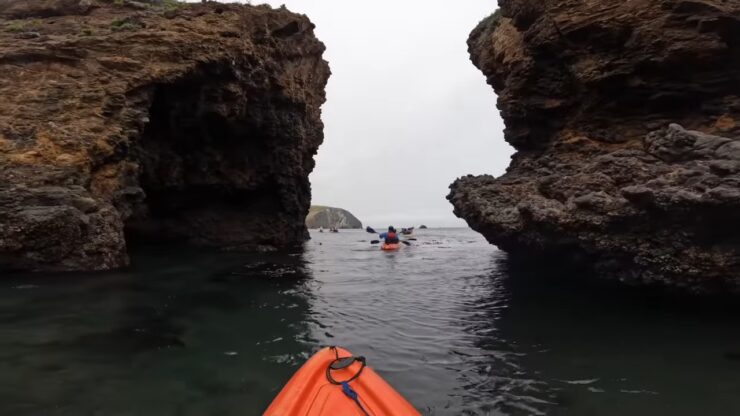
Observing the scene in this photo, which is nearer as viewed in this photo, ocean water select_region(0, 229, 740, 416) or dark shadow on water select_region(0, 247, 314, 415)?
dark shadow on water select_region(0, 247, 314, 415)

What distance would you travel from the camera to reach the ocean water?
5.60 meters

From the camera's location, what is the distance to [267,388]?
5.87 m

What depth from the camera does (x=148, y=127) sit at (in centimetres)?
2023

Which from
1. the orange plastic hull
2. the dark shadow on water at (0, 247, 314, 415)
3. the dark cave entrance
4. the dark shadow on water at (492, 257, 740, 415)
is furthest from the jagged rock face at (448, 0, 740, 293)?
the dark cave entrance

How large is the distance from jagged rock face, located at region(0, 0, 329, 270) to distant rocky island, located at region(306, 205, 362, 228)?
10594 cm

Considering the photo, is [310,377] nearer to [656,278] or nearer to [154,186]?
[656,278]

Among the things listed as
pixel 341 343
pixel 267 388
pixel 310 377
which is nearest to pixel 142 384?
pixel 267 388

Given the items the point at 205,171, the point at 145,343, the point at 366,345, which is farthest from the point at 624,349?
the point at 205,171

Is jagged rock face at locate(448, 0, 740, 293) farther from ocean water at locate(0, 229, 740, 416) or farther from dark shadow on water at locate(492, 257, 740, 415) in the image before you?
ocean water at locate(0, 229, 740, 416)

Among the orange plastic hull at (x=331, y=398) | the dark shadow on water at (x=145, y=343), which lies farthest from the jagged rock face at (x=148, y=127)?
the orange plastic hull at (x=331, y=398)

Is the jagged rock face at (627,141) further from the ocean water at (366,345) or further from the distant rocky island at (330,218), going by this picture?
the distant rocky island at (330,218)

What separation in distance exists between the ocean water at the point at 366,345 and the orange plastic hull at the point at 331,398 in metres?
0.59

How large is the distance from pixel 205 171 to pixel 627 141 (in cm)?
2043

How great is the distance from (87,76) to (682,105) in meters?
19.9
